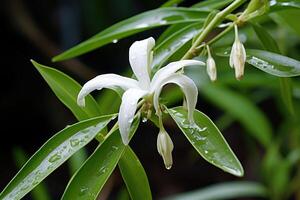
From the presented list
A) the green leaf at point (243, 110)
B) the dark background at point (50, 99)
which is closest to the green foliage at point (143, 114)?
the green leaf at point (243, 110)

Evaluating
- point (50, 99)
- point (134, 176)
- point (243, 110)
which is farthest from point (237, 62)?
point (50, 99)

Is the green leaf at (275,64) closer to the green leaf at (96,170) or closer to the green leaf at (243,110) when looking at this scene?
the green leaf at (96,170)

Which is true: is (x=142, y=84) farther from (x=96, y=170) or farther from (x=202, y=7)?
(x=202, y=7)

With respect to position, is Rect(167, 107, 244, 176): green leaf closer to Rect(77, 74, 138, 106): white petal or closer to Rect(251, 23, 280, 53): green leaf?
Rect(77, 74, 138, 106): white petal

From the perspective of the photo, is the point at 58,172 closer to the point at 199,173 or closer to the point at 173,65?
the point at 199,173

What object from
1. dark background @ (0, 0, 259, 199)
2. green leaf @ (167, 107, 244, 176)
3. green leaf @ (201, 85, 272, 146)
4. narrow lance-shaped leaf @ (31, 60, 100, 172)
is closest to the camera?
green leaf @ (167, 107, 244, 176)

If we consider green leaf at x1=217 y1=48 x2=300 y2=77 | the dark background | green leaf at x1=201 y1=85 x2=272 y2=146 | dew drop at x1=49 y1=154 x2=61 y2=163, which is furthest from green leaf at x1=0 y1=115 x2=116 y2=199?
the dark background

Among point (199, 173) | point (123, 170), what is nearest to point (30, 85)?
point (199, 173)
